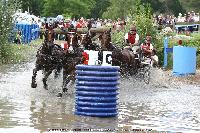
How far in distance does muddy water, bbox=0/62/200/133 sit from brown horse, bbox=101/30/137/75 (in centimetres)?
59

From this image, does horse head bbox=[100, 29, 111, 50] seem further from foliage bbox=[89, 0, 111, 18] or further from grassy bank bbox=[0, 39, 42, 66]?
foliage bbox=[89, 0, 111, 18]

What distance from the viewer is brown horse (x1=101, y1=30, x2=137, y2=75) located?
64.4 ft

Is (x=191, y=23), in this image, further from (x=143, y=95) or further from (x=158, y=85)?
(x=143, y=95)

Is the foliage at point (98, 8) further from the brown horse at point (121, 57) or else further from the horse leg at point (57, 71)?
the horse leg at point (57, 71)

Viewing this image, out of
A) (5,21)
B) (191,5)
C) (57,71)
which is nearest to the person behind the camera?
(57,71)

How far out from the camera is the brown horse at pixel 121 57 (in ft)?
64.4

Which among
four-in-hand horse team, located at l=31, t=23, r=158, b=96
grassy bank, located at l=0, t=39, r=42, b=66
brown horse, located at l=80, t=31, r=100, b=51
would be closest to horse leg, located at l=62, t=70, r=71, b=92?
four-in-hand horse team, located at l=31, t=23, r=158, b=96

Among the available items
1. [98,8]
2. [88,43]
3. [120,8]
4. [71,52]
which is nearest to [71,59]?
[71,52]

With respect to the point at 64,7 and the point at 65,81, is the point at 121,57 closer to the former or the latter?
the point at 65,81

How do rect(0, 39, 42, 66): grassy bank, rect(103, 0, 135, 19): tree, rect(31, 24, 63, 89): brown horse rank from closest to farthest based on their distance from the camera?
rect(31, 24, 63, 89): brown horse < rect(0, 39, 42, 66): grassy bank < rect(103, 0, 135, 19): tree

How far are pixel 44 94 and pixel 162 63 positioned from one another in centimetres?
1309

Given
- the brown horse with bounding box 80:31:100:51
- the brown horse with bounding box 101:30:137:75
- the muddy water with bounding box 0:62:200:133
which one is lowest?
the muddy water with bounding box 0:62:200:133

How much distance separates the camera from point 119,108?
16.0 meters

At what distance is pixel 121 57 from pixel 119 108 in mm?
5342
